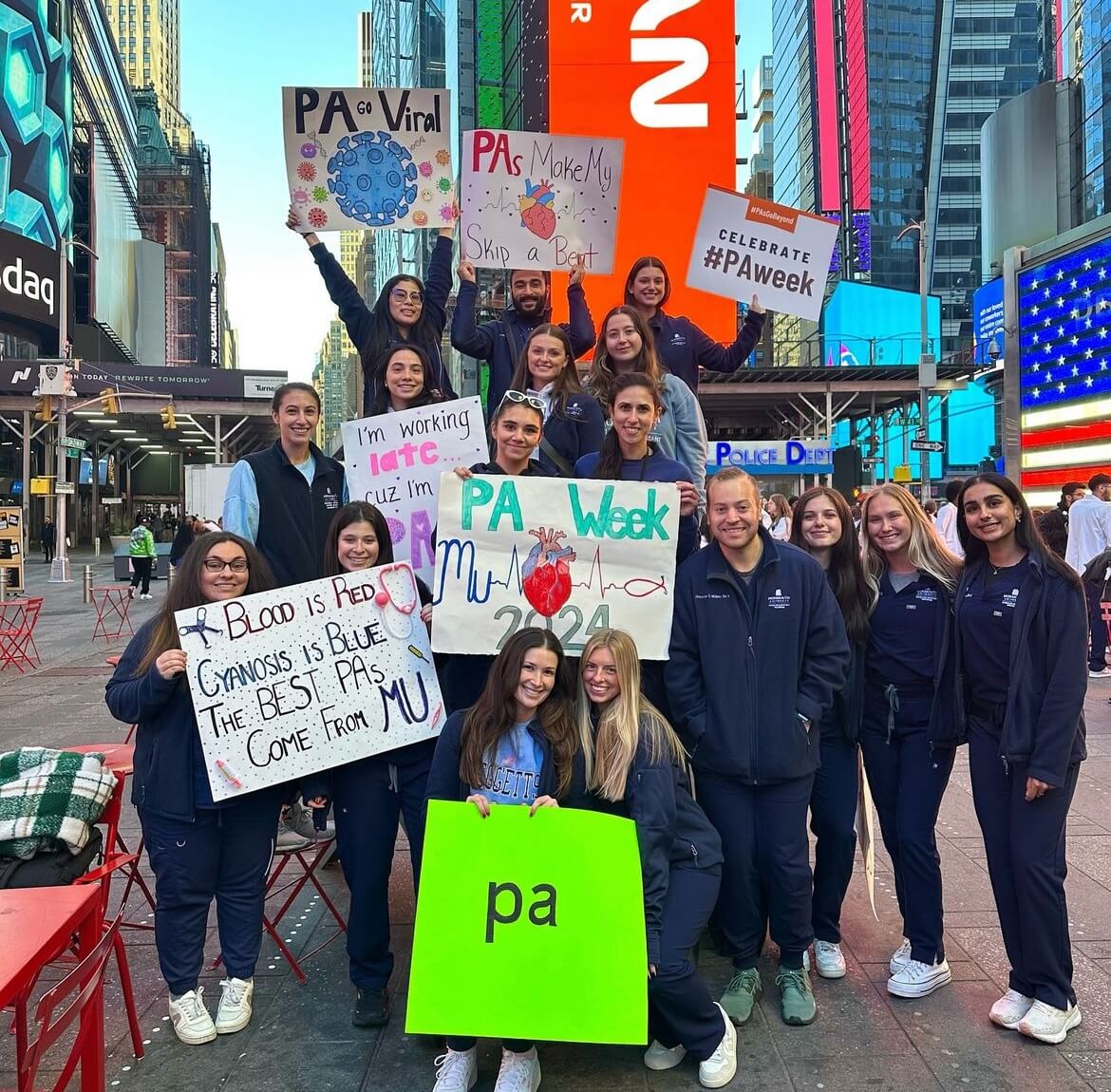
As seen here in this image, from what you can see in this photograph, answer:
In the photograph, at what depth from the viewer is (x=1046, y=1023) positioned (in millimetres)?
3316

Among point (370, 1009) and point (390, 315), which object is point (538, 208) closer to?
point (390, 315)

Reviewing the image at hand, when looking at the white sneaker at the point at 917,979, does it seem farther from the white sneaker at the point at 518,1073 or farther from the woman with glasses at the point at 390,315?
the woman with glasses at the point at 390,315

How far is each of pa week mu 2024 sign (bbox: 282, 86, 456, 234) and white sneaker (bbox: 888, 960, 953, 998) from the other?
4.64 meters

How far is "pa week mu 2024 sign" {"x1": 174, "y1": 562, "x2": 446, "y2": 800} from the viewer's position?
3504 mm

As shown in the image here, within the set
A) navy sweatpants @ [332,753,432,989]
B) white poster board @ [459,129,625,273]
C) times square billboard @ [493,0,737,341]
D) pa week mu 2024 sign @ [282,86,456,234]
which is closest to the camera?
navy sweatpants @ [332,753,432,989]

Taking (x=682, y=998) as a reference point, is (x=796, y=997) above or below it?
below

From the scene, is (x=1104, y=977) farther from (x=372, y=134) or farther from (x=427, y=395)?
(x=372, y=134)

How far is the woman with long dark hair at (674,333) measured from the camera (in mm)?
4918

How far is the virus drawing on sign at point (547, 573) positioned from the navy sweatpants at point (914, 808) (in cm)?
135

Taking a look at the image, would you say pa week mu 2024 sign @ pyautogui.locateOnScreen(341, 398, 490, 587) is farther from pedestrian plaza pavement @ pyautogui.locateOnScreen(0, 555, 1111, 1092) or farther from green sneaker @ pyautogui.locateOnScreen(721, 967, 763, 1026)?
green sneaker @ pyautogui.locateOnScreen(721, 967, 763, 1026)

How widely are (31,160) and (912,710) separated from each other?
44.8 m

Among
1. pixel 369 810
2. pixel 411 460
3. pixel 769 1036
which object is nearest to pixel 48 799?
pixel 369 810

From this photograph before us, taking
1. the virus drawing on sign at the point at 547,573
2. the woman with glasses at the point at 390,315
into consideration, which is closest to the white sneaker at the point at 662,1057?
the virus drawing on sign at the point at 547,573

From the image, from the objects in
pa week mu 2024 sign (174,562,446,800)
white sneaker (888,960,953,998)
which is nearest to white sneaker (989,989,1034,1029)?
white sneaker (888,960,953,998)
